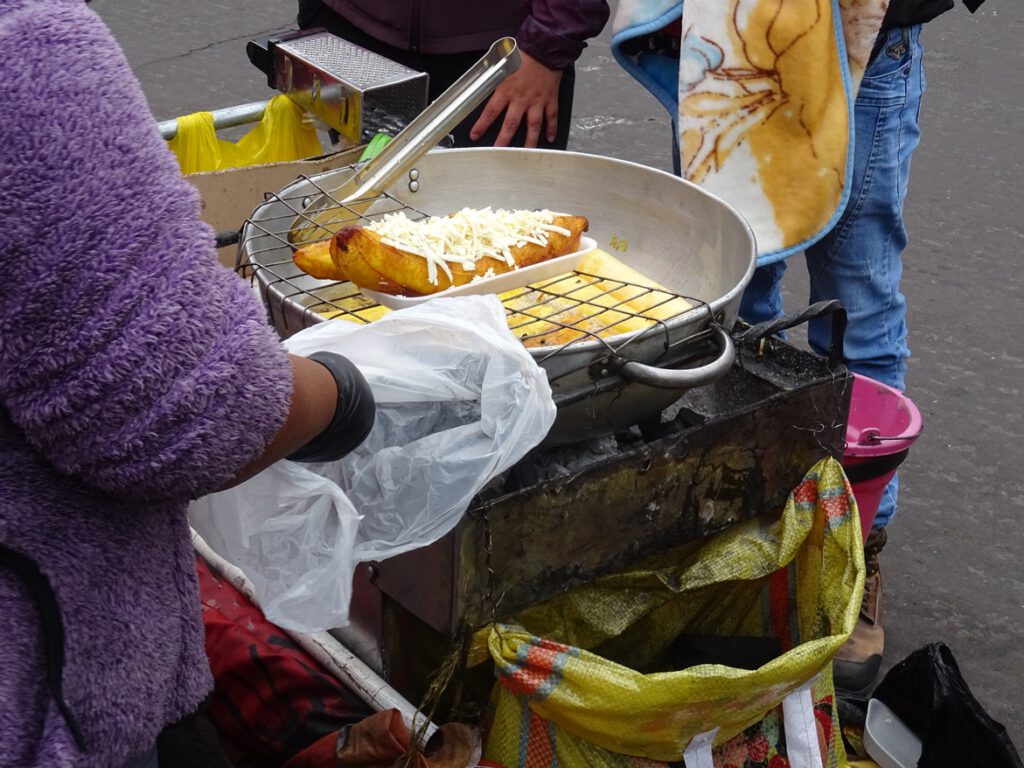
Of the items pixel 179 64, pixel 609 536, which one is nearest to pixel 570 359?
pixel 609 536

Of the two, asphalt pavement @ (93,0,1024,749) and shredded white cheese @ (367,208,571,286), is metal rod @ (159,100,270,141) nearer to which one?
shredded white cheese @ (367,208,571,286)

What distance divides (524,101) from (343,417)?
5.98 ft

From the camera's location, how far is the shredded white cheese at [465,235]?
1704 mm

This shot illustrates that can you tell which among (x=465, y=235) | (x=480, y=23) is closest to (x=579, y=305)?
(x=465, y=235)

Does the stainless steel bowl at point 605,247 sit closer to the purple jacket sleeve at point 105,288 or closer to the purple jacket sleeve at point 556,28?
the purple jacket sleeve at point 105,288

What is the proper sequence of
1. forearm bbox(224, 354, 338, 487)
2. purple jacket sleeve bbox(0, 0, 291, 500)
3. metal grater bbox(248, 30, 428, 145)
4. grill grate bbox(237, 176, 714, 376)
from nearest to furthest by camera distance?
1. purple jacket sleeve bbox(0, 0, 291, 500)
2. forearm bbox(224, 354, 338, 487)
3. grill grate bbox(237, 176, 714, 376)
4. metal grater bbox(248, 30, 428, 145)

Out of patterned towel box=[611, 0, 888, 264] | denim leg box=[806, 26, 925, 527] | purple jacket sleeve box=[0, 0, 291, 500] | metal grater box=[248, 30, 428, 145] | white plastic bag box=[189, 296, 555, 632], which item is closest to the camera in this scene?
purple jacket sleeve box=[0, 0, 291, 500]

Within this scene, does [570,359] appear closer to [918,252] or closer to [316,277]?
[316,277]

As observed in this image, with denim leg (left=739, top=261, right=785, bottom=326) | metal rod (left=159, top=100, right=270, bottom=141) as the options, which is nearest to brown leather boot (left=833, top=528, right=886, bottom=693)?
denim leg (left=739, top=261, right=785, bottom=326)

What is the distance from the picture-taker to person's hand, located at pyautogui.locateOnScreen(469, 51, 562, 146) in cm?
281

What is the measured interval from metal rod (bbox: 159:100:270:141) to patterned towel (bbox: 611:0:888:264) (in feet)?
2.85

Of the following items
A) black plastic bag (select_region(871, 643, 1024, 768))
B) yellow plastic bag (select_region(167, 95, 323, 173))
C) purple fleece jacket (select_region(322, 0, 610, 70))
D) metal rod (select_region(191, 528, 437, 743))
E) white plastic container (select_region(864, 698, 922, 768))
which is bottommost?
white plastic container (select_region(864, 698, 922, 768))

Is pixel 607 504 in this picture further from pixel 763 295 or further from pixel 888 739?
pixel 763 295

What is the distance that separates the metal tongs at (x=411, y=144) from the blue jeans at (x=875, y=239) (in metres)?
0.93
